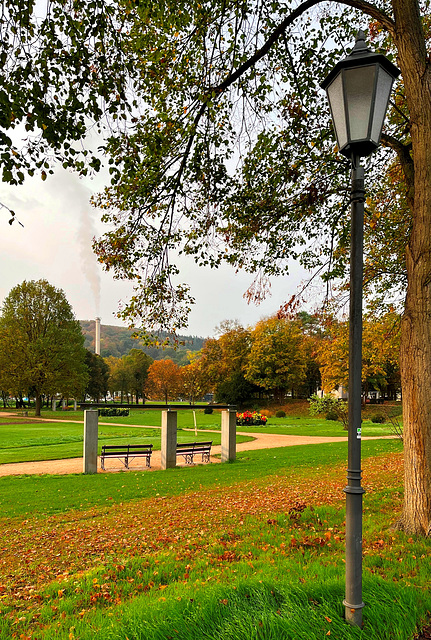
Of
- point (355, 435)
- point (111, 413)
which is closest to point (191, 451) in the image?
point (355, 435)

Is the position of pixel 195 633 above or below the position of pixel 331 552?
above

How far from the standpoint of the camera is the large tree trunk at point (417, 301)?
206 inches

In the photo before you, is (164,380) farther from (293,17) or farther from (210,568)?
(210,568)

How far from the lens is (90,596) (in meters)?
4.21

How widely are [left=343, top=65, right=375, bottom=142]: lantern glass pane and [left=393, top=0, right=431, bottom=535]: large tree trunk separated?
2.68 meters

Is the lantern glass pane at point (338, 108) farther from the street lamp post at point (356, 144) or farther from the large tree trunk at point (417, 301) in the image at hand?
the large tree trunk at point (417, 301)

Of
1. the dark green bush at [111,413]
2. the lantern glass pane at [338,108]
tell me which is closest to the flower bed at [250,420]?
the dark green bush at [111,413]

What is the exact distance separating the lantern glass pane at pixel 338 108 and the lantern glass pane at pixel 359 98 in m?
0.04

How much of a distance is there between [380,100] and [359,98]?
0.57 feet

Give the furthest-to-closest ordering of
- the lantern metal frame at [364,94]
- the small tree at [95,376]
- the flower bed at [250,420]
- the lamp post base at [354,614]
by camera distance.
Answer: the small tree at [95,376] < the flower bed at [250,420] < the lantern metal frame at [364,94] < the lamp post base at [354,614]

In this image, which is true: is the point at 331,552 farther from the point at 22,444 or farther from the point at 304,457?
the point at 22,444

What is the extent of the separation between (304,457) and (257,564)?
12675mm

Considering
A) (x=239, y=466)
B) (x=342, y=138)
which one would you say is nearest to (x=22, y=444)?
(x=239, y=466)

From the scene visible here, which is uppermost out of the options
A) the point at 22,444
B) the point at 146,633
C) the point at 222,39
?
the point at 222,39
